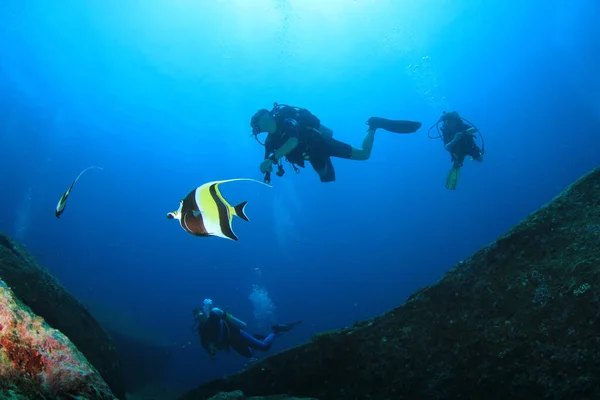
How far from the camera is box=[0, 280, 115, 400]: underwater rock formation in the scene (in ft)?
4.42

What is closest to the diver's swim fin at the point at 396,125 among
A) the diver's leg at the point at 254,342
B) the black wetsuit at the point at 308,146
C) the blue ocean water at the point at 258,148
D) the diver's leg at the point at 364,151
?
the diver's leg at the point at 364,151

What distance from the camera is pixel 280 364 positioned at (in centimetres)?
327

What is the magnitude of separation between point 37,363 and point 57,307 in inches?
138

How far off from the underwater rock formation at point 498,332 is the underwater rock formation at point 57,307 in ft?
10.7

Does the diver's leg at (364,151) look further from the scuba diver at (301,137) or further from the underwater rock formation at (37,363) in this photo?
the underwater rock formation at (37,363)

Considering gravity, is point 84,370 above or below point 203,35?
below

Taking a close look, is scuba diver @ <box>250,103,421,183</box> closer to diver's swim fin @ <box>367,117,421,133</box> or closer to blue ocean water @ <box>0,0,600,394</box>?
diver's swim fin @ <box>367,117,421,133</box>

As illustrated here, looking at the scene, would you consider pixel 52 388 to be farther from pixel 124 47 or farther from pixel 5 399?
pixel 124 47

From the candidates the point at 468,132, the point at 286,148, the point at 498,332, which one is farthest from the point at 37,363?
the point at 468,132

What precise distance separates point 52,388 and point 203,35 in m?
53.8

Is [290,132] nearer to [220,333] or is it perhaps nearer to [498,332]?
[498,332]

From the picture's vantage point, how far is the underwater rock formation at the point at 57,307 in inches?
152

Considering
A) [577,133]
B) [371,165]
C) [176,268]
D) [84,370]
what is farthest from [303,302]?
[577,133]

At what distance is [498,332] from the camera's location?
239 centimetres
